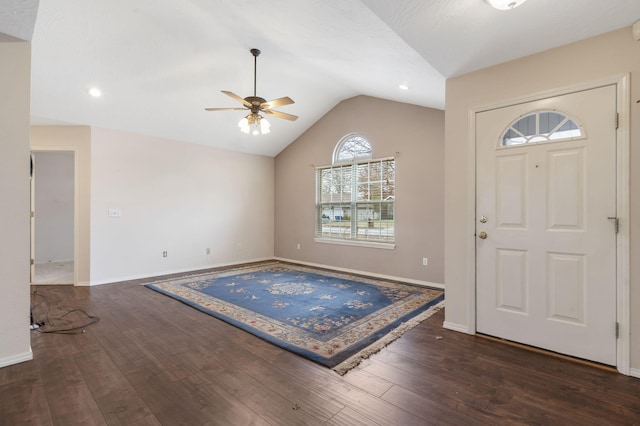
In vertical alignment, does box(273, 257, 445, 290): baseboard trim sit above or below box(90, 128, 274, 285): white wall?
below

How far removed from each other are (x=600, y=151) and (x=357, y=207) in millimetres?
3844

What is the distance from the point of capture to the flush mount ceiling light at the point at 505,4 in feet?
5.96

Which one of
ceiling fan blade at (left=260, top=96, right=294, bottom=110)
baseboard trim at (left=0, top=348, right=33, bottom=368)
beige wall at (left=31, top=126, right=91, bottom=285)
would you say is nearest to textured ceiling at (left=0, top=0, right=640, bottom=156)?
beige wall at (left=31, top=126, right=91, bottom=285)

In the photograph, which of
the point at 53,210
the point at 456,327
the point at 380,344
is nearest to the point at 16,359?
the point at 380,344

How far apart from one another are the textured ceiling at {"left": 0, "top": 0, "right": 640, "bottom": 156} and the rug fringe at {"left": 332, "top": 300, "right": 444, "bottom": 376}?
250cm

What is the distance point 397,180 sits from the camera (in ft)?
16.9

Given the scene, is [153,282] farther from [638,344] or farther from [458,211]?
[638,344]

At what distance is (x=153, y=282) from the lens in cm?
486

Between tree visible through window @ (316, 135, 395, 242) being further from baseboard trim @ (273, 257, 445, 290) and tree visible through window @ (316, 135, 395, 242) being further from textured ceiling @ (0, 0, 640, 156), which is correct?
textured ceiling @ (0, 0, 640, 156)

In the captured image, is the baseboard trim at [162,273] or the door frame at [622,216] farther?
the baseboard trim at [162,273]

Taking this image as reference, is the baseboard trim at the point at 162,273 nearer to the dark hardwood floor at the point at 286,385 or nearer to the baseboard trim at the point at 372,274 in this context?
the baseboard trim at the point at 372,274

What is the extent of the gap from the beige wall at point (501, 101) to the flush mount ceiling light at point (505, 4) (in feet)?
2.97

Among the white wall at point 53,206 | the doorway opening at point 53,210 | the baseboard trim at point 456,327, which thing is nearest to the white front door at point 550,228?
the baseboard trim at point 456,327

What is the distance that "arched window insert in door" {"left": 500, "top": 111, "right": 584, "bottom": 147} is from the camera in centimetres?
240
